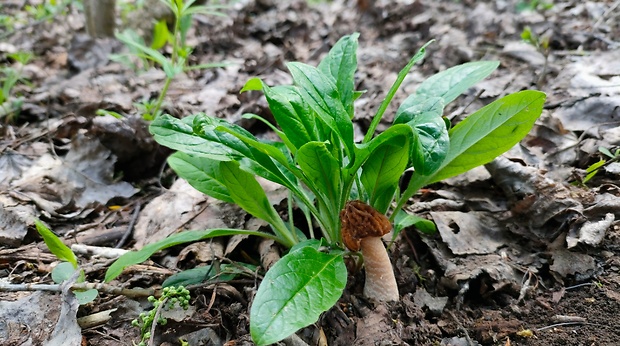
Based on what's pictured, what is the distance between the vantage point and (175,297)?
1811mm

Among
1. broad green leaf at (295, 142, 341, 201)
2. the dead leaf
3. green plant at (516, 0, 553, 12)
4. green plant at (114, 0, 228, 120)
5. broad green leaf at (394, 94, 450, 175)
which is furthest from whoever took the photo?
green plant at (516, 0, 553, 12)

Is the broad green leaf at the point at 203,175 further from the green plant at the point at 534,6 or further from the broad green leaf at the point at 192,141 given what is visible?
the green plant at the point at 534,6

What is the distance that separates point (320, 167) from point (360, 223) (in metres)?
0.25

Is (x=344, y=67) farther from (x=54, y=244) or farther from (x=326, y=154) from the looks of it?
(x=54, y=244)

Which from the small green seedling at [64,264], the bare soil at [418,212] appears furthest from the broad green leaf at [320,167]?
the small green seedling at [64,264]

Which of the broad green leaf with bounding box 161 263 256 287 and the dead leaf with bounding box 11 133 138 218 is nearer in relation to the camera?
the broad green leaf with bounding box 161 263 256 287

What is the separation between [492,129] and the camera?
5.76ft

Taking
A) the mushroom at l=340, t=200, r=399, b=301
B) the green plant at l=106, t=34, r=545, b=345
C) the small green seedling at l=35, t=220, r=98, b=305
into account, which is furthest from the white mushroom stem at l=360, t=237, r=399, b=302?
the small green seedling at l=35, t=220, r=98, b=305

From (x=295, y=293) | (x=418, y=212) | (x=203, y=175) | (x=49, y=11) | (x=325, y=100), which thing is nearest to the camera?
(x=295, y=293)

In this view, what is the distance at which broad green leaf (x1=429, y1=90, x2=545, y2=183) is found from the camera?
67.1 inches

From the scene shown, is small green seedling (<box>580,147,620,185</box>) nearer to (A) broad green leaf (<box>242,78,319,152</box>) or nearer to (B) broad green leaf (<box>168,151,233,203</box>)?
(A) broad green leaf (<box>242,78,319,152</box>)

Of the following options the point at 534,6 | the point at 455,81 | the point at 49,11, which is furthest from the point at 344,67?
the point at 49,11

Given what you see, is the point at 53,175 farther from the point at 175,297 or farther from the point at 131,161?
the point at 175,297

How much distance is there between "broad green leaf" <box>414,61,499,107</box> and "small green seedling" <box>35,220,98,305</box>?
145 centimetres
